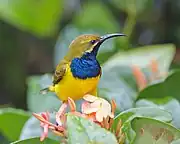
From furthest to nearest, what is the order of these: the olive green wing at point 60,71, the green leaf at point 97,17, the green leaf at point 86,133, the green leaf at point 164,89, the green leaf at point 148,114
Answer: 1. the green leaf at point 97,17
2. the green leaf at point 164,89
3. the olive green wing at point 60,71
4. the green leaf at point 148,114
5. the green leaf at point 86,133

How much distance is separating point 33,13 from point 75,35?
223 mm

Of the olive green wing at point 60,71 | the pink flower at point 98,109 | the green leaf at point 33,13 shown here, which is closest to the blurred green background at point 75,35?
the green leaf at point 33,13

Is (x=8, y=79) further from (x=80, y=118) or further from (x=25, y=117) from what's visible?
(x=80, y=118)

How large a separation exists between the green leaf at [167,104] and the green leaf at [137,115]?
121 mm

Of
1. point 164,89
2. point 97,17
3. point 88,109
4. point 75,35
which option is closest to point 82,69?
point 88,109

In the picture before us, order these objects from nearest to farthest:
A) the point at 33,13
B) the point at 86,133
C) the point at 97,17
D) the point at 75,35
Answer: the point at 86,133, the point at 75,35, the point at 33,13, the point at 97,17

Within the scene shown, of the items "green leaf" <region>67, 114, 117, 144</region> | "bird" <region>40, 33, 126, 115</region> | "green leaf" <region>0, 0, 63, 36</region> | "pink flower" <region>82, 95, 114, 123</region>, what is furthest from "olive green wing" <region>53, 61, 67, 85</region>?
"green leaf" <region>0, 0, 63, 36</region>

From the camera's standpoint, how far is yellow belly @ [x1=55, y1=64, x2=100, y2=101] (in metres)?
0.95

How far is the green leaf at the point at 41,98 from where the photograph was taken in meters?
1.35

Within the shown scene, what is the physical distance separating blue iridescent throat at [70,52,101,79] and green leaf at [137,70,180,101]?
26 cm

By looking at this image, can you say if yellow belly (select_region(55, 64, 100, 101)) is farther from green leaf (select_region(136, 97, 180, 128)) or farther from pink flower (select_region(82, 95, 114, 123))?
green leaf (select_region(136, 97, 180, 128))

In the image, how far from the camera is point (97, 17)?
2.38 metres

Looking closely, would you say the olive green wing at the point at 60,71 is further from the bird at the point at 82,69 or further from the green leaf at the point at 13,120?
the green leaf at the point at 13,120

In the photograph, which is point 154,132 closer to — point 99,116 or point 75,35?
point 99,116
